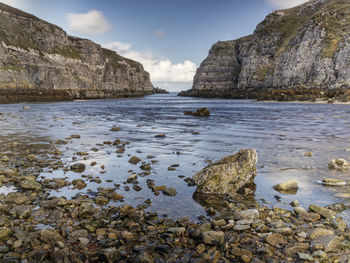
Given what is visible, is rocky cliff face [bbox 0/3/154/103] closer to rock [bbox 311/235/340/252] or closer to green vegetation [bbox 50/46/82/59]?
green vegetation [bbox 50/46/82/59]

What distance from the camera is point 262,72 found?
A: 137000 mm

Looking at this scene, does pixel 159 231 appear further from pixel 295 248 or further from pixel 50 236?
pixel 295 248

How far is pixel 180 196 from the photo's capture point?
6.93 meters

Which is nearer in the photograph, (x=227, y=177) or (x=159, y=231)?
(x=159, y=231)

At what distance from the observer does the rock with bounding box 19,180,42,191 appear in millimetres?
7043

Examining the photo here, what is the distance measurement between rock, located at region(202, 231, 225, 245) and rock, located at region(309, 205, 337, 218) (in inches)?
100

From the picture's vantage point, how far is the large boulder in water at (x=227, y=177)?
7.25 meters

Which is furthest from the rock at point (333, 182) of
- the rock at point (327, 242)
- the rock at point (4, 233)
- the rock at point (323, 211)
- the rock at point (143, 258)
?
the rock at point (4, 233)

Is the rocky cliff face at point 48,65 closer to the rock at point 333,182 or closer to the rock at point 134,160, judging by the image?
the rock at point 134,160

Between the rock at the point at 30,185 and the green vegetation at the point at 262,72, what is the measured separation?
449ft

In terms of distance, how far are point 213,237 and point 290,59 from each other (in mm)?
118769

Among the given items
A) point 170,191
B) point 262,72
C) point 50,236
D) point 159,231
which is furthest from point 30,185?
point 262,72

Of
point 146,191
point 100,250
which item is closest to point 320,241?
point 100,250

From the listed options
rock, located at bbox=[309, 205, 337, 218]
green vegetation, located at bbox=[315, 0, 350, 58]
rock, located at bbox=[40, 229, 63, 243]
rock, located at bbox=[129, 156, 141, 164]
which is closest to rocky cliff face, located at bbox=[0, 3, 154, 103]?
rock, located at bbox=[129, 156, 141, 164]
